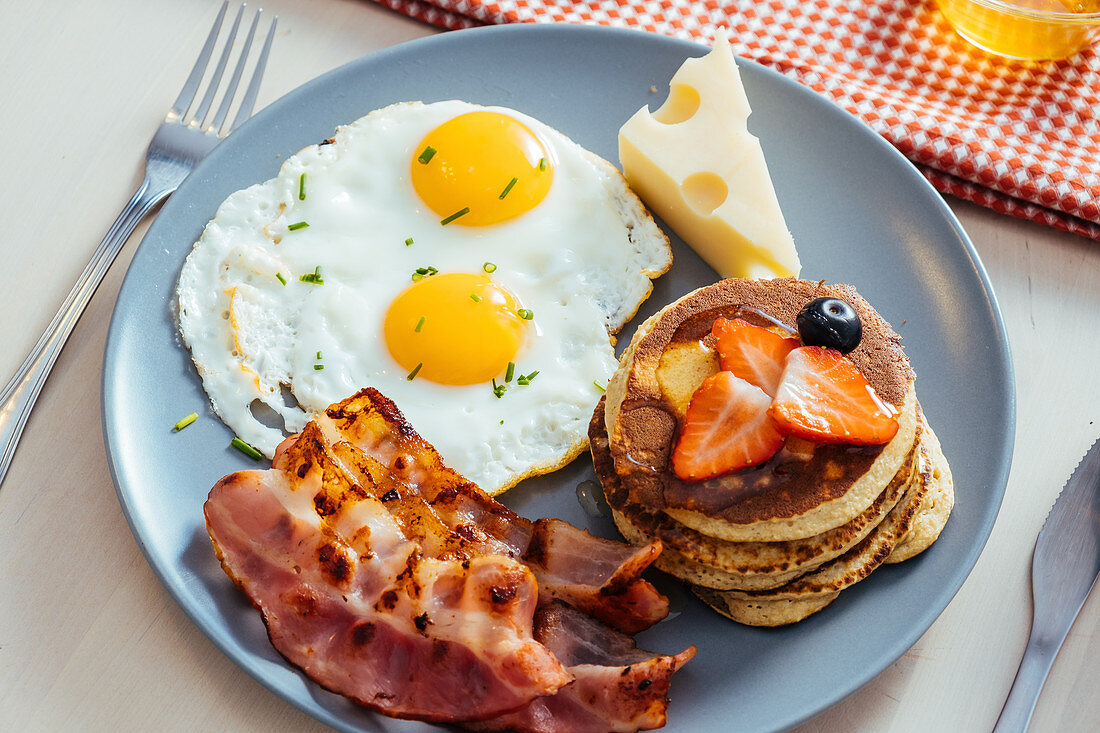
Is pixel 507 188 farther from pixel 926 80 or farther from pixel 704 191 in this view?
pixel 926 80

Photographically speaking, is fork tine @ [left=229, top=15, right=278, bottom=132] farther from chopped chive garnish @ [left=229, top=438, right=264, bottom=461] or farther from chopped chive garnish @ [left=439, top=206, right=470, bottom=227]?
chopped chive garnish @ [left=229, top=438, right=264, bottom=461]

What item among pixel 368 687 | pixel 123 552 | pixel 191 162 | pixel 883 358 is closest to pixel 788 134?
pixel 883 358

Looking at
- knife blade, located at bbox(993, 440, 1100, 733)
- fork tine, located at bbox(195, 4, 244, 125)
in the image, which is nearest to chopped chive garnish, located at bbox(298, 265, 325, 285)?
fork tine, located at bbox(195, 4, 244, 125)

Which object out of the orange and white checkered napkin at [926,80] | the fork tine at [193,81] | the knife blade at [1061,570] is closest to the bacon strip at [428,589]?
the knife blade at [1061,570]

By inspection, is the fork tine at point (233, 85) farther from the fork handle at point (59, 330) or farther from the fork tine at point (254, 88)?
the fork handle at point (59, 330)

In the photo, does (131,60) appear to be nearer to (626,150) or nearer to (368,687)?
(626,150)

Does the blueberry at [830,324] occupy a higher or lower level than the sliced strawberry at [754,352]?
higher
